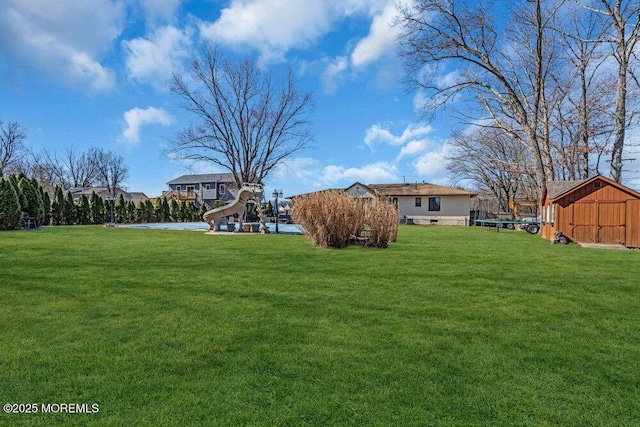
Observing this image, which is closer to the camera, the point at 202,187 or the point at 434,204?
the point at 434,204

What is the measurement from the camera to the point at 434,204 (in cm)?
3241

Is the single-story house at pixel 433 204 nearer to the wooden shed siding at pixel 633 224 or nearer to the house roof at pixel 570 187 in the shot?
the house roof at pixel 570 187

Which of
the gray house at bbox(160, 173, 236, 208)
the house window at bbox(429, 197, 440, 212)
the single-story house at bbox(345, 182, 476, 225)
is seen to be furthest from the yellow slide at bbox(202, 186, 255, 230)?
the gray house at bbox(160, 173, 236, 208)

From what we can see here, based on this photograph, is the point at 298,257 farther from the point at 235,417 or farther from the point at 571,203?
the point at 571,203

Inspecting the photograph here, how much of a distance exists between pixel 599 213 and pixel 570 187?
66.5 inches

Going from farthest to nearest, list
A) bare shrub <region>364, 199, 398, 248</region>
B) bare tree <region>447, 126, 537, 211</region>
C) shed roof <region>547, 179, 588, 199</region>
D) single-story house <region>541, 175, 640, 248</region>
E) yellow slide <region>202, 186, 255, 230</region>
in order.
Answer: bare tree <region>447, 126, 537, 211</region> < yellow slide <region>202, 186, 255, 230</region> < shed roof <region>547, 179, 588, 199</region> < single-story house <region>541, 175, 640, 248</region> < bare shrub <region>364, 199, 398, 248</region>

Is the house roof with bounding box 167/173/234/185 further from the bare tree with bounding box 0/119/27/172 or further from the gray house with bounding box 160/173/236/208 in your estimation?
the bare tree with bounding box 0/119/27/172

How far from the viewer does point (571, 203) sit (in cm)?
1420

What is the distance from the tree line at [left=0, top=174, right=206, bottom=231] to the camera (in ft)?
54.8

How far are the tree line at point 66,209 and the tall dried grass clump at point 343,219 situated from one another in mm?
14879

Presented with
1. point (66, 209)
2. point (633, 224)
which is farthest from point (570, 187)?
point (66, 209)

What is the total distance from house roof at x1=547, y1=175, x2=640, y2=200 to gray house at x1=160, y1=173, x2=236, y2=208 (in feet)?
138

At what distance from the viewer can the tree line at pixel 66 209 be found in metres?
16.7

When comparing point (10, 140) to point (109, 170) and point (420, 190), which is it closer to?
point (109, 170)
